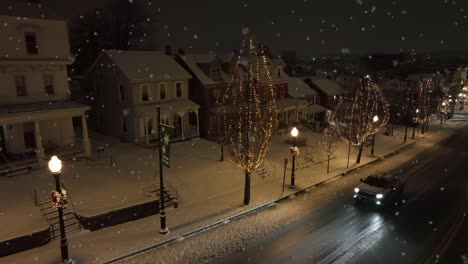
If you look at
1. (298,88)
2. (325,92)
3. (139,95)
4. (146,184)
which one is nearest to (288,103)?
(298,88)

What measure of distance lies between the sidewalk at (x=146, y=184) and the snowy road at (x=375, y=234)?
3.14 m

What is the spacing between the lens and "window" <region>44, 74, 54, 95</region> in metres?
23.4

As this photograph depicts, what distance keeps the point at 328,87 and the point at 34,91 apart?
3508 cm

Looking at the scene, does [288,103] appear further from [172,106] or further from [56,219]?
[56,219]

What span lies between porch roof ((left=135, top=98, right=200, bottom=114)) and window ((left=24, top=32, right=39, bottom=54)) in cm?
807

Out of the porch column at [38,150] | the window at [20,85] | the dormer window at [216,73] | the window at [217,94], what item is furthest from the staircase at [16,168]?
the dormer window at [216,73]

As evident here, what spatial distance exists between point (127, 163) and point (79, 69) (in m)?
23.9

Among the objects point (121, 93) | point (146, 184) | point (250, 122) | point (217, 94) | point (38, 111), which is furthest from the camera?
point (217, 94)

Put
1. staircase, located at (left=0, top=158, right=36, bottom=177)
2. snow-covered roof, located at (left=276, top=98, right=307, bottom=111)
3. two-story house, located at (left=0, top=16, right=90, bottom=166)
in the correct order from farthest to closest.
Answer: snow-covered roof, located at (left=276, top=98, right=307, bottom=111), two-story house, located at (left=0, top=16, right=90, bottom=166), staircase, located at (left=0, top=158, right=36, bottom=177)

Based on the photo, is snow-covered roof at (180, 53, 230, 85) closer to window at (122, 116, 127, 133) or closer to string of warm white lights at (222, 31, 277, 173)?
window at (122, 116, 127, 133)

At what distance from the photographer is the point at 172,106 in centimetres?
2916

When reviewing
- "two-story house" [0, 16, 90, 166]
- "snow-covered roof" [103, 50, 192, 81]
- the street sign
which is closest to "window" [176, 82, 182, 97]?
"snow-covered roof" [103, 50, 192, 81]

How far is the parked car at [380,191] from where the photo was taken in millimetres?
18333

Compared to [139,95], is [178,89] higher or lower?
higher
